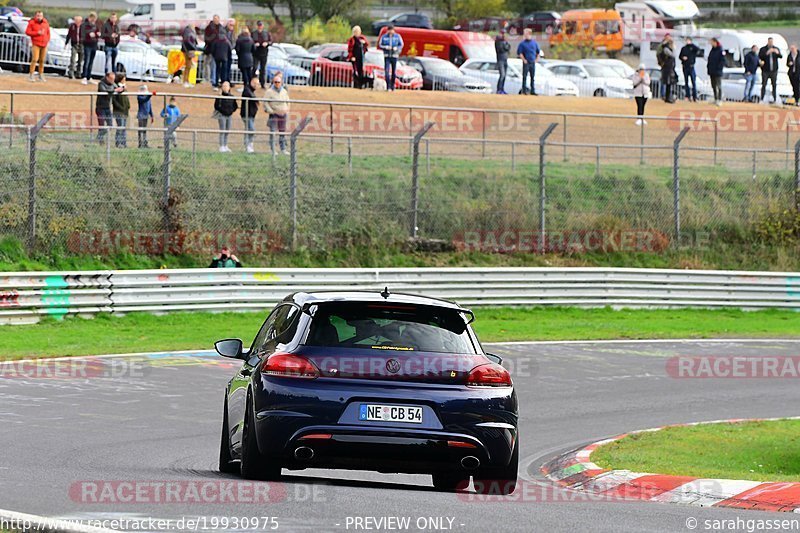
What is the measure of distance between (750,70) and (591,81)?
5.13 m

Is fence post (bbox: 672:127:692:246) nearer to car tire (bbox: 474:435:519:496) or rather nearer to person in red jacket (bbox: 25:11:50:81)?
person in red jacket (bbox: 25:11:50:81)

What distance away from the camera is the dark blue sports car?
8.77m

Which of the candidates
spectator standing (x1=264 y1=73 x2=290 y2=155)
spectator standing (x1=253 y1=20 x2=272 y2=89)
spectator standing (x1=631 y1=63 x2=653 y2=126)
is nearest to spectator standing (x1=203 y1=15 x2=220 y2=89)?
spectator standing (x1=253 y1=20 x2=272 y2=89)

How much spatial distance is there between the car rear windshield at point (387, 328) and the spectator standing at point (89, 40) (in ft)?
84.2

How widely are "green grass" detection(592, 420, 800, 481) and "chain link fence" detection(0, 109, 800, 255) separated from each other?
11873 millimetres

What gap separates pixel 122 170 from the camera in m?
25.0

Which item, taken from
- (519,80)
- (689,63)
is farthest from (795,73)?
(519,80)

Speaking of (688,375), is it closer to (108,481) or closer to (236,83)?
(108,481)

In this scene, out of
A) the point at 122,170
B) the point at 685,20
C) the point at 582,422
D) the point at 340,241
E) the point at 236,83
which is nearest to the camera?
the point at 582,422

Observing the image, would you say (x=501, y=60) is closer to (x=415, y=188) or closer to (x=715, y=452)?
(x=415, y=188)

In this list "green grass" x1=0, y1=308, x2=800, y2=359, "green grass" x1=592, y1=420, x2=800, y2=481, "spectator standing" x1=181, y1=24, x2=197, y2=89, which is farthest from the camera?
"spectator standing" x1=181, y1=24, x2=197, y2=89

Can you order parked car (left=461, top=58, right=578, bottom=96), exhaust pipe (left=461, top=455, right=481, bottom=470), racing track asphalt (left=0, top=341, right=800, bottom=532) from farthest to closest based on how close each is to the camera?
1. parked car (left=461, top=58, right=578, bottom=96)
2. exhaust pipe (left=461, top=455, right=481, bottom=470)
3. racing track asphalt (left=0, top=341, right=800, bottom=532)

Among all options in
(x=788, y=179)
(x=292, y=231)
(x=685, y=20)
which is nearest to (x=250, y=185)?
(x=292, y=231)

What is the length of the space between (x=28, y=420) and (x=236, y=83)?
78.1 feet
